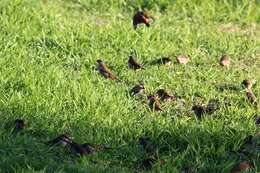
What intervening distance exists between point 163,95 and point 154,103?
0.18m

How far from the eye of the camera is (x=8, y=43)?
19.0 feet

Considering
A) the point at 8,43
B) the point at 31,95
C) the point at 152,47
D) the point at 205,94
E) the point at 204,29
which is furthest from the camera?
the point at 204,29

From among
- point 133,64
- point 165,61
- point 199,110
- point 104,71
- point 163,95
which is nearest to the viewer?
point 199,110

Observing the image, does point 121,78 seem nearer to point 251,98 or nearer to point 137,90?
point 137,90

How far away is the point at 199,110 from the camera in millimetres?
4867

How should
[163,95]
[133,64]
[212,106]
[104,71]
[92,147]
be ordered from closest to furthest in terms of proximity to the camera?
[92,147] < [212,106] < [163,95] < [104,71] < [133,64]

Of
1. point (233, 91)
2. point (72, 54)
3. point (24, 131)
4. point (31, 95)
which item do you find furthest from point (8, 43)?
point (233, 91)

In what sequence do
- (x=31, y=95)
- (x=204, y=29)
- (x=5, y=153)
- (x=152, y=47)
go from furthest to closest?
(x=204, y=29), (x=152, y=47), (x=31, y=95), (x=5, y=153)

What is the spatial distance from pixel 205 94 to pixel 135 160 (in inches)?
49.4

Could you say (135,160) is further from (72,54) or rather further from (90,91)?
(72,54)

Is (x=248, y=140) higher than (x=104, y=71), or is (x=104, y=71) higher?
(x=104, y=71)

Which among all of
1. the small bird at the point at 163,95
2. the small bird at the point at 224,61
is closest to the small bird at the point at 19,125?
the small bird at the point at 163,95

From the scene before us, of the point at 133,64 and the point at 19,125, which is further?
the point at 133,64

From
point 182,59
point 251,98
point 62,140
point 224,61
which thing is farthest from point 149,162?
point 224,61
